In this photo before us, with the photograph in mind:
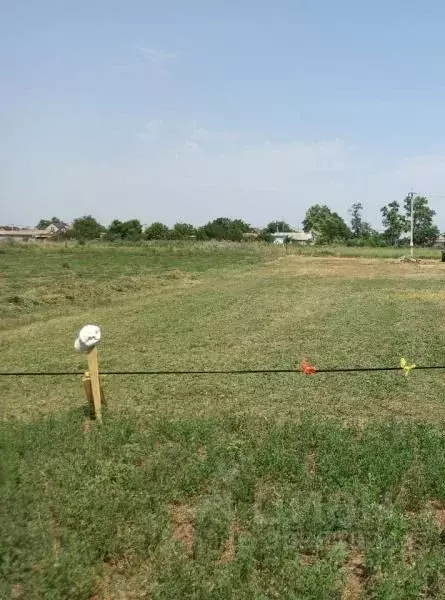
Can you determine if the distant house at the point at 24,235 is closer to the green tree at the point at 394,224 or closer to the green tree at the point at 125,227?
the green tree at the point at 125,227

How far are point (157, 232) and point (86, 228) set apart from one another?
14.6 m

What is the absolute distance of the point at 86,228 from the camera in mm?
105375

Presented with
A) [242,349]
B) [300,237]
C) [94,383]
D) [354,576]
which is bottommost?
[242,349]

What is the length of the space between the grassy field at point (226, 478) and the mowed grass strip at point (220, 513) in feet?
0.04

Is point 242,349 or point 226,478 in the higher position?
point 226,478

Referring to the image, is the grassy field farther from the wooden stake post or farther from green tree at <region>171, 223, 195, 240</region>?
green tree at <region>171, 223, 195, 240</region>

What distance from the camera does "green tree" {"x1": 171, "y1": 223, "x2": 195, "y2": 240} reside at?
97.9 meters

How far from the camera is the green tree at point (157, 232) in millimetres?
97500

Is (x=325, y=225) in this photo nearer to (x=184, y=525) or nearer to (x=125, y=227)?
(x=125, y=227)

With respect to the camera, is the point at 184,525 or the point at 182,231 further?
the point at 182,231

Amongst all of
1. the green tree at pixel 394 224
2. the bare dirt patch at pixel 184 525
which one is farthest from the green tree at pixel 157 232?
the bare dirt patch at pixel 184 525

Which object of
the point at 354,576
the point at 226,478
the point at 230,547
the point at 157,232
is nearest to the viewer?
the point at 354,576

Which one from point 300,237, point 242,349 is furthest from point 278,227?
point 242,349

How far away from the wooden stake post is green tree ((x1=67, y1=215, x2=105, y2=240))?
315ft
